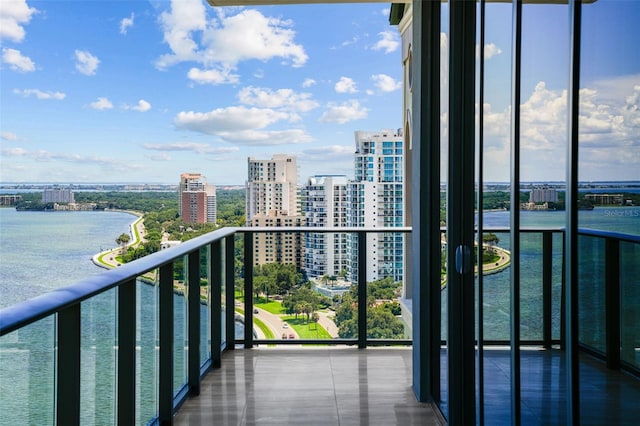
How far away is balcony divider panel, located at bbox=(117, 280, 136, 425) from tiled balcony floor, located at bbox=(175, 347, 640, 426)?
2.50 feet

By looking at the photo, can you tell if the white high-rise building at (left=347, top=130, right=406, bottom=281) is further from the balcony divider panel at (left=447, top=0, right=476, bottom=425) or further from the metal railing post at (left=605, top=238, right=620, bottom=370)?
the metal railing post at (left=605, top=238, right=620, bottom=370)

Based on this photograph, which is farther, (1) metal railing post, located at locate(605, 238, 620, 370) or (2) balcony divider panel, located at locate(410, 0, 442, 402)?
(2) balcony divider panel, located at locate(410, 0, 442, 402)

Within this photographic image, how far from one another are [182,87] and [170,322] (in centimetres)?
1609

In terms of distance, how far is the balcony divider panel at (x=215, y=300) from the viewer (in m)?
4.40

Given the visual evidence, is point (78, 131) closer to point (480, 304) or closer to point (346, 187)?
point (346, 187)

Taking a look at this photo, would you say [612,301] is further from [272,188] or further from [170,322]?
[272,188]

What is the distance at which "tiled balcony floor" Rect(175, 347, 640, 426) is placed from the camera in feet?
4.71

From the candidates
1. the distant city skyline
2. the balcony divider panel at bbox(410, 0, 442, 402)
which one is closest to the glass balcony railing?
the balcony divider panel at bbox(410, 0, 442, 402)

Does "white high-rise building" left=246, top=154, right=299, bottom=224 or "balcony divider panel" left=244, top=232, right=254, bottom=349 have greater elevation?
"white high-rise building" left=246, top=154, right=299, bottom=224

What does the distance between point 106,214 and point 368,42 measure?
33.2 ft

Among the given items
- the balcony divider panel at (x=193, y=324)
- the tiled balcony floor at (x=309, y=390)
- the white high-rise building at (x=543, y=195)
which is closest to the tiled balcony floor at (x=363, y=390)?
the tiled balcony floor at (x=309, y=390)

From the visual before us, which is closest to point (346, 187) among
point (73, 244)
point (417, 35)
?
point (417, 35)

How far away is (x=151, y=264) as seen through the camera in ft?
9.42

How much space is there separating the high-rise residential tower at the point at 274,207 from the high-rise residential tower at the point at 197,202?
0.85 meters
